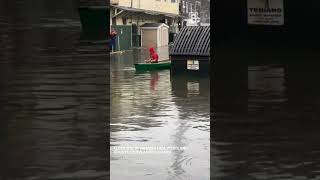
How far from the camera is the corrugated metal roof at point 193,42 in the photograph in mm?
19562

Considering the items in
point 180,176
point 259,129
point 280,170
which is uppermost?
point 259,129

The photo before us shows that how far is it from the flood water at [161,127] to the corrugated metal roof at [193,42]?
0.95 meters

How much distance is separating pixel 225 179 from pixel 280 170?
1.70ft

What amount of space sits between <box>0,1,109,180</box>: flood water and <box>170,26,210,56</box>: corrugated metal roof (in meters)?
14.7

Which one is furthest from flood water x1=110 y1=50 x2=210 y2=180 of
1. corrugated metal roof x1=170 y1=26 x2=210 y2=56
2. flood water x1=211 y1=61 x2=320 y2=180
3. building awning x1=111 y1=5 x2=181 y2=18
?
building awning x1=111 y1=5 x2=181 y2=18

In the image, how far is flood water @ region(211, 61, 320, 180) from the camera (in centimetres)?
511

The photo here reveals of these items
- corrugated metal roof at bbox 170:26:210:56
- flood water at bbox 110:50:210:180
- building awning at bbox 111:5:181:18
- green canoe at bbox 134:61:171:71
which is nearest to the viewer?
flood water at bbox 110:50:210:180

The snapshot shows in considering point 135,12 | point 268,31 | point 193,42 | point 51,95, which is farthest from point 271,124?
point 135,12

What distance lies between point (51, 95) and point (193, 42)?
15.5 m

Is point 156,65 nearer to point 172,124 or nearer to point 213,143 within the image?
point 172,124

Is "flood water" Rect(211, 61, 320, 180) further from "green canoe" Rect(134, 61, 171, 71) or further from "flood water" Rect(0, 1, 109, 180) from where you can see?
"green canoe" Rect(134, 61, 171, 71)

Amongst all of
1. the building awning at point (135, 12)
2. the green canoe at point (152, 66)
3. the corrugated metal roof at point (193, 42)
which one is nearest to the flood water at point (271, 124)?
the corrugated metal roof at point (193, 42)

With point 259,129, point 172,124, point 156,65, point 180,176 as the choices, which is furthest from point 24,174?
point 156,65

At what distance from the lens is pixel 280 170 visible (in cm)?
511
